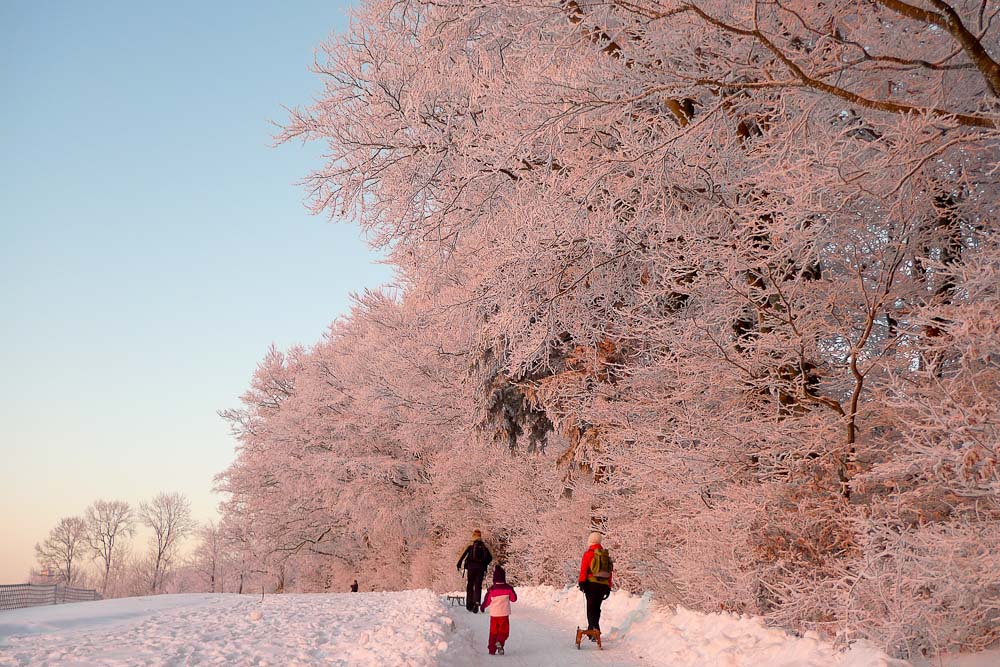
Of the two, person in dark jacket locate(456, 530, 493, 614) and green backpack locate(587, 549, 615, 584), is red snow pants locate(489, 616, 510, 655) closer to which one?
green backpack locate(587, 549, 615, 584)

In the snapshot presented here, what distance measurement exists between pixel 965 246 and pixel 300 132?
27.8 feet

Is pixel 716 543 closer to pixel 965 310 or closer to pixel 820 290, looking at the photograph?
pixel 820 290

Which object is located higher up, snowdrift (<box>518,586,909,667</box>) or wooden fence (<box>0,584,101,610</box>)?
snowdrift (<box>518,586,909,667</box>)

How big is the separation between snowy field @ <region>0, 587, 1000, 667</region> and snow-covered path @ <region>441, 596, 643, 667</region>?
0.02m

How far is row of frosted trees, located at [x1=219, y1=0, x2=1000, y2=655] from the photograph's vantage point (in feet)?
20.2

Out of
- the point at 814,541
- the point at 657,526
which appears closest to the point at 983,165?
the point at 814,541

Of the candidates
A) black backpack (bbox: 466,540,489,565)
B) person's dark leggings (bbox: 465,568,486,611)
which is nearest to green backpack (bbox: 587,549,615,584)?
black backpack (bbox: 466,540,489,565)

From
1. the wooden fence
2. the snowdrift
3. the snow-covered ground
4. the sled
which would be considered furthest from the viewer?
the wooden fence

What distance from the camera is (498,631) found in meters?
9.60

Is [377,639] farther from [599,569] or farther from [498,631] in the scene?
[599,569]

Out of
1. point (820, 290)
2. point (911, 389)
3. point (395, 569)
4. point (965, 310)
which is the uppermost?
point (820, 290)

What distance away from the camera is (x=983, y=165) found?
8305mm

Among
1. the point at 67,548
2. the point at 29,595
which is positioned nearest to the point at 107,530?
the point at 67,548

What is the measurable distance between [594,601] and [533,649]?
1.02 metres
